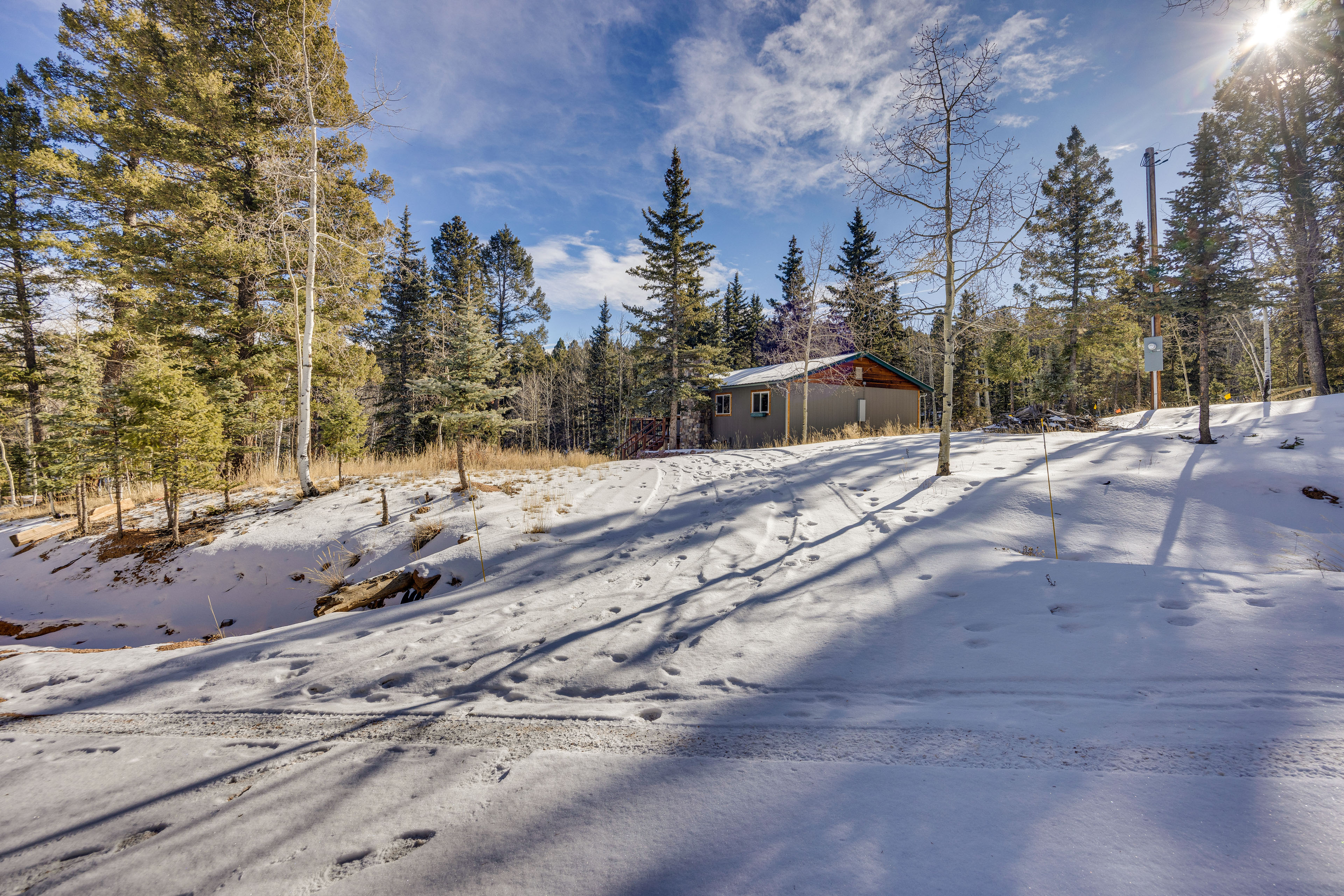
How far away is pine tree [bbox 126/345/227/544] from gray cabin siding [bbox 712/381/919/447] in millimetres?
17575

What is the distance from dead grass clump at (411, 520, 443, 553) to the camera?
6.51m

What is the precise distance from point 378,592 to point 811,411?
19070 millimetres

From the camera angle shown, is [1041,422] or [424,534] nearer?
[424,534]

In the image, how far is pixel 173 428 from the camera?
293 inches

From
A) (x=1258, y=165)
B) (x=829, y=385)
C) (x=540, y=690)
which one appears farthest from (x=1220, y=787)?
(x=1258, y=165)

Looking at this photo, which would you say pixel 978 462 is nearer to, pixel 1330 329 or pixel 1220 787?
pixel 1220 787

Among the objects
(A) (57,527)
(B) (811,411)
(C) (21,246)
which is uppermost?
(C) (21,246)

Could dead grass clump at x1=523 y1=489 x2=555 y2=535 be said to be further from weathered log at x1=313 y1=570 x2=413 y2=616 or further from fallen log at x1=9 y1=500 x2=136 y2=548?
fallen log at x1=9 y1=500 x2=136 y2=548

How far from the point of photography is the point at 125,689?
3.66 m

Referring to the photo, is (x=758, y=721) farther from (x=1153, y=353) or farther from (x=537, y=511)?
(x=1153, y=353)

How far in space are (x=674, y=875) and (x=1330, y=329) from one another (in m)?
34.6

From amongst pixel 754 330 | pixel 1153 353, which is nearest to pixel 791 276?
pixel 754 330

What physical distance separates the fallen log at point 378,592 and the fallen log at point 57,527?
8977mm

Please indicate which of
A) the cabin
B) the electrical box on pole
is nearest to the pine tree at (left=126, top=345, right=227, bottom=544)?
the cabin
